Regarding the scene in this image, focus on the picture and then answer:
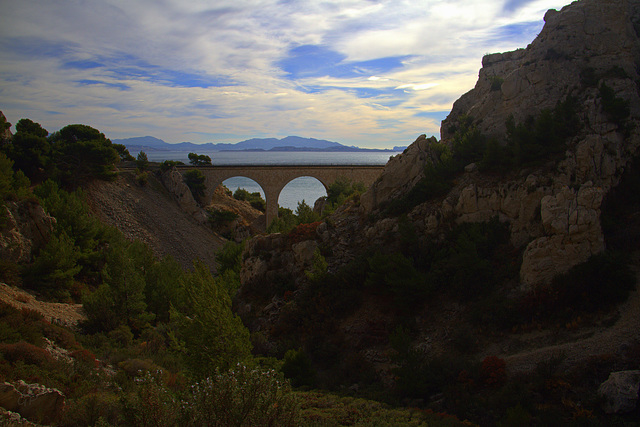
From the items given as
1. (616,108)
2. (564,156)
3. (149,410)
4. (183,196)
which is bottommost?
(149,410)

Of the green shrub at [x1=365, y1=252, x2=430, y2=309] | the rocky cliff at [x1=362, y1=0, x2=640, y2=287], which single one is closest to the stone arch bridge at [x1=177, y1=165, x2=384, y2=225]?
the rocky cliff at [x1=362, y1=0, x2=640, y2=287]

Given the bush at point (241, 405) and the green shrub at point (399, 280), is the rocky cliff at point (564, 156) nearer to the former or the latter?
the green shrub at point (399, 280)

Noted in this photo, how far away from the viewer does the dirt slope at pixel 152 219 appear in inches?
1205

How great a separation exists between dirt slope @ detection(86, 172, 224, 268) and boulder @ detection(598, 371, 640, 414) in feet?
92.5

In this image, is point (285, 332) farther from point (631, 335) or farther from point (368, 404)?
point (631, 335)

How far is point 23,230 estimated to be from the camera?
1788 centimetres

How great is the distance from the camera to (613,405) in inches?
272

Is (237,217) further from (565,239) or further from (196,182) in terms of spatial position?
(565,239)

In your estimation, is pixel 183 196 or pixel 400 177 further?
pixel 183 196

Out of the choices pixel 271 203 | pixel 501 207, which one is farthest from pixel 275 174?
pixel 501 207

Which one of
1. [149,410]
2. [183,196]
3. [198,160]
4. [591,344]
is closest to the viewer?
[149,410]

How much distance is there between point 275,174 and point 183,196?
30.8 feet

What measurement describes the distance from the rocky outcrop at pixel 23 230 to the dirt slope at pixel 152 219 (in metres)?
11.0

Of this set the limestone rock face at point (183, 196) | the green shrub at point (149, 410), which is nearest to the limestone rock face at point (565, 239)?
the green shrub at point (149, 410)
